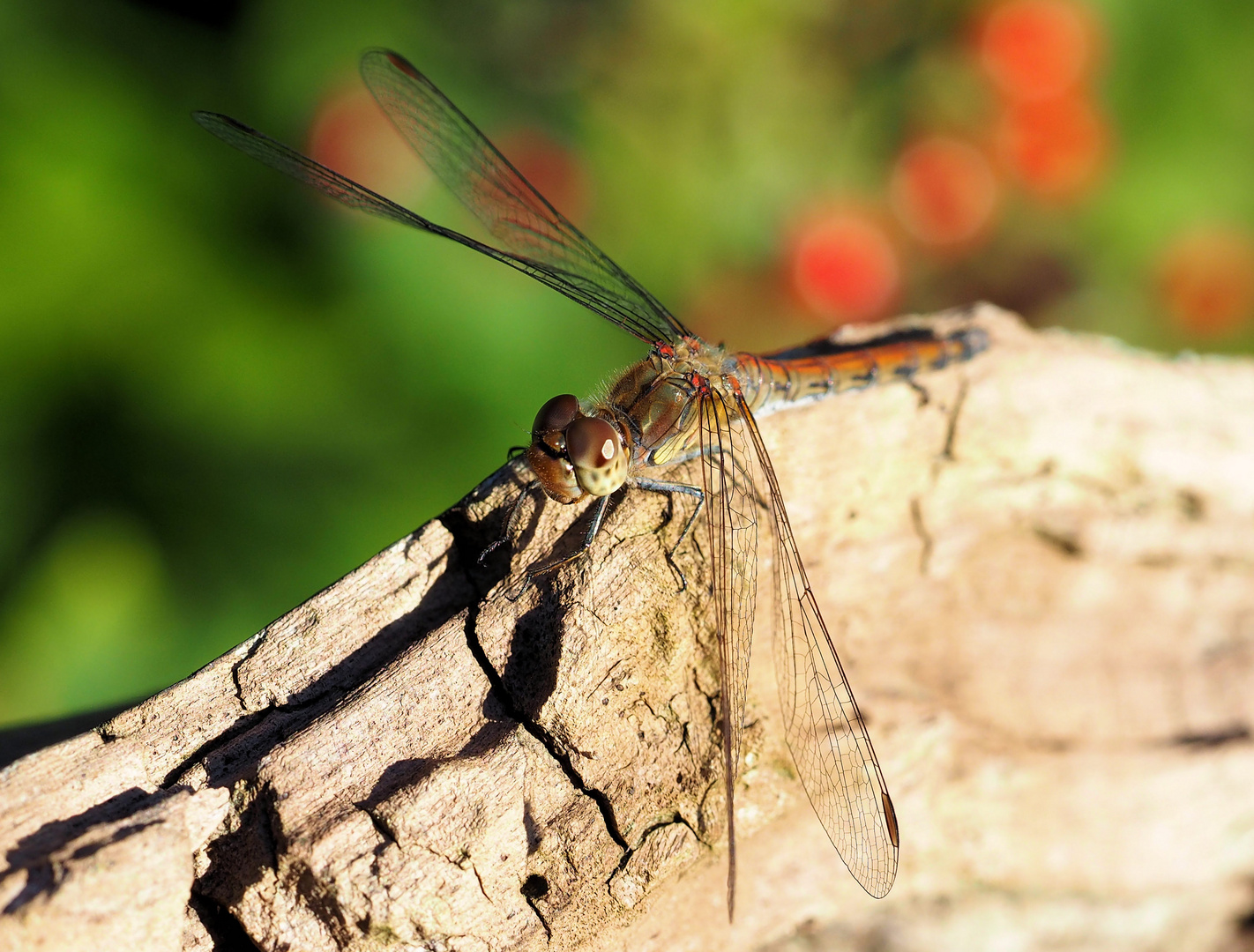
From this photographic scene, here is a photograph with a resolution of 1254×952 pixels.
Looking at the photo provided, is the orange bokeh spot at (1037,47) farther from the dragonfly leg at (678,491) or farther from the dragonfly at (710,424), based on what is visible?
the dragonfly leg at (678,491)

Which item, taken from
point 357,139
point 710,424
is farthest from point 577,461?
point 357,139

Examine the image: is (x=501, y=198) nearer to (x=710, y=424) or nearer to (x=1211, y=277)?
(x=710, y=424)

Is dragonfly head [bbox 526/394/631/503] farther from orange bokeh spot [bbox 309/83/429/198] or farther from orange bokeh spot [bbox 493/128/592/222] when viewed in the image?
orange bokeh spot [bbox 309/83/429/198]

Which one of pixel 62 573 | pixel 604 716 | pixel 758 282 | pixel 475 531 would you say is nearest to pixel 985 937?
pixel 604 716

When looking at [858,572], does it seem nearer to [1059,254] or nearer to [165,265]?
[1059,254]

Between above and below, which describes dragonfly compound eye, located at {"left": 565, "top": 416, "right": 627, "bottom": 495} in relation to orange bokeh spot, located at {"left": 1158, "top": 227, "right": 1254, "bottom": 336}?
below

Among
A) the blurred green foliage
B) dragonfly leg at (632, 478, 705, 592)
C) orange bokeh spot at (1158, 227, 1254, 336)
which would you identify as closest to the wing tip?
the blurred green foliage
